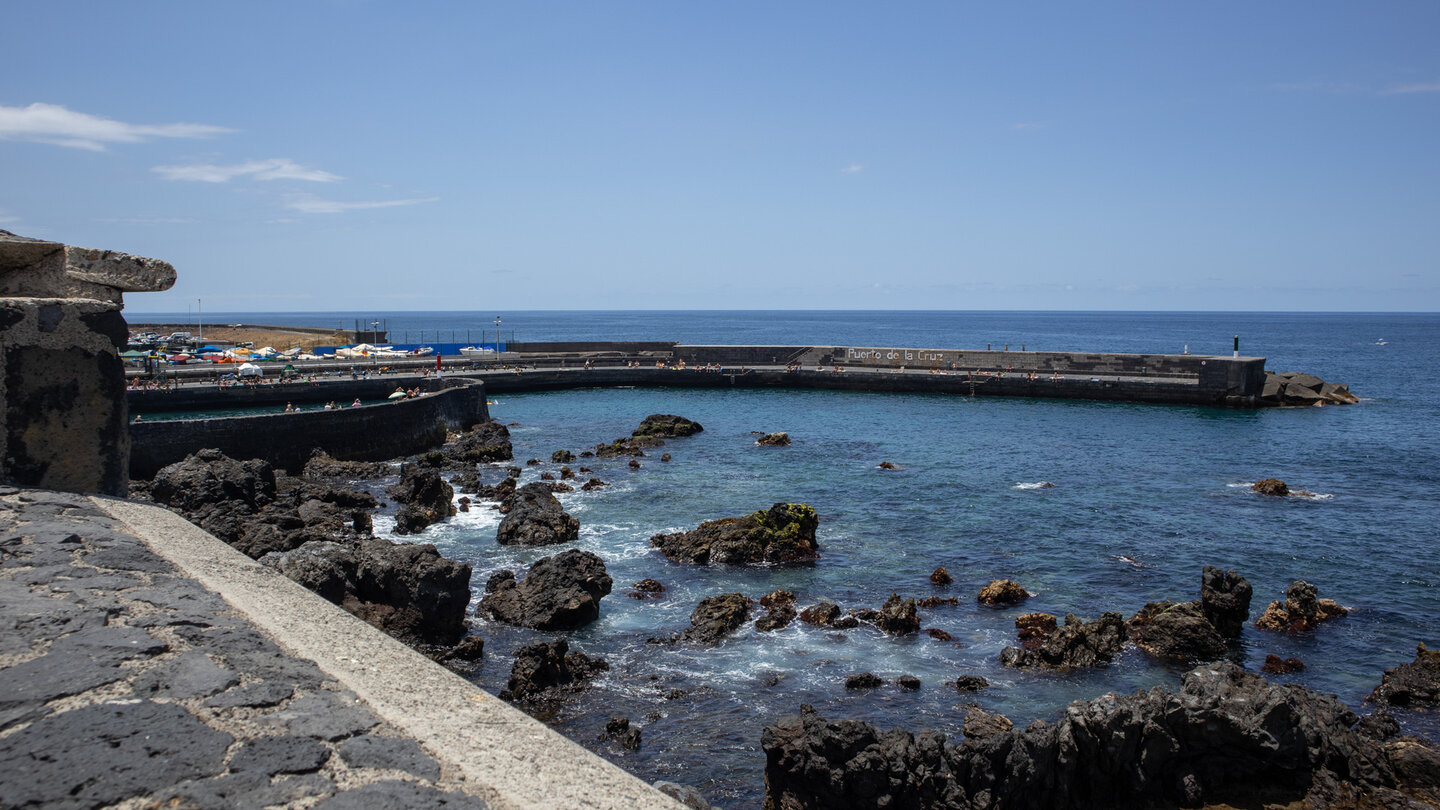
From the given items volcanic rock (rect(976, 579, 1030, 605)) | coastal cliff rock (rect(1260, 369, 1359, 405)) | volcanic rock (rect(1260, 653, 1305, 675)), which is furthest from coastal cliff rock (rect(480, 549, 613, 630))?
coastal cliff rock (rect(1260, 369, 1359, 405))

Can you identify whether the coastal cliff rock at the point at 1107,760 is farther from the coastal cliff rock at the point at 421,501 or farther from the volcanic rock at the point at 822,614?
the coastal cliff rock at the point at 421,501

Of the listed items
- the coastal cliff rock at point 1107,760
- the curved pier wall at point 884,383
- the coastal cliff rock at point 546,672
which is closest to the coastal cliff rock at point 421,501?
the coastal cliff rock at point 546,672

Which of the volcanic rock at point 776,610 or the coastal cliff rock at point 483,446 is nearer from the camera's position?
the volcanic rock at point 776,610

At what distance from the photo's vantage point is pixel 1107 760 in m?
10.1

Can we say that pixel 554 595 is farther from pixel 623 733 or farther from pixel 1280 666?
pixel 1280 666

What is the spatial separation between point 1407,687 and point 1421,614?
5.09 m

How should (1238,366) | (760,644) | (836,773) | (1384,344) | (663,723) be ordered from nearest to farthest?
(836,773)
(663,723)
(760,644)
(1238,366)
(1384,344)

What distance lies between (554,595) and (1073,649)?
28.1 feet

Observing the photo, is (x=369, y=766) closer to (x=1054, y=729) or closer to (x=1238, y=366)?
(x=1054, y=729)

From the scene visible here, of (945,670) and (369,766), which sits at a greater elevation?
(369,766)

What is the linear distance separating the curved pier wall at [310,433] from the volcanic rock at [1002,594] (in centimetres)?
2001

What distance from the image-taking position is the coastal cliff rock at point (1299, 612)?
16.3 m

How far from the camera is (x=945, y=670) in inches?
558

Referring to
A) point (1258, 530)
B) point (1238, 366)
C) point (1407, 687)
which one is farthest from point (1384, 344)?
point (1407, 687)
